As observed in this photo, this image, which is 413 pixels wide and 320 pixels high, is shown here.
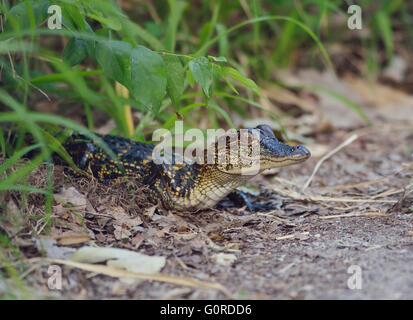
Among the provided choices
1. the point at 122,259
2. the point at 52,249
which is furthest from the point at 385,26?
the point at 52,249

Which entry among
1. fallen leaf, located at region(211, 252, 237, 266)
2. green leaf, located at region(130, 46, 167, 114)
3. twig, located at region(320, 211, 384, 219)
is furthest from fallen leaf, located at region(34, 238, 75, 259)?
twig, located at region(320, 211, 384, 219)

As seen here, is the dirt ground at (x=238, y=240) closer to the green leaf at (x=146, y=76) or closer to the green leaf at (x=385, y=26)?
the green leaf at (x=146, y=76)

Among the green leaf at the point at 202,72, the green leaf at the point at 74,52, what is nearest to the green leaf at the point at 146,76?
the green leaf at the point at 202,72

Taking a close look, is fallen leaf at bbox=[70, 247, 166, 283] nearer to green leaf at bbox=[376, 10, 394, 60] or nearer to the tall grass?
the tall grass

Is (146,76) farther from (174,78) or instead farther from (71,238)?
(71,238)

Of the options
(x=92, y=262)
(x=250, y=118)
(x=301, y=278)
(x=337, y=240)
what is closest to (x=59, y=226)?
(x=92, y=262)

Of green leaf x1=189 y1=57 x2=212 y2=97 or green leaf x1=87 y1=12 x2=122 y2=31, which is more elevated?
green leaf x1=87 y1=12 x2=122 y2=31
